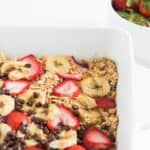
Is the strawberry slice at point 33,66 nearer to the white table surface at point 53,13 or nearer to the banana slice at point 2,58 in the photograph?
the banana slice at point 2,58

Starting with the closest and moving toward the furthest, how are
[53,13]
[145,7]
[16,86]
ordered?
[16,86] → [145,7] → [53,13]

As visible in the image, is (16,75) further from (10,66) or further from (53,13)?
(53,13)

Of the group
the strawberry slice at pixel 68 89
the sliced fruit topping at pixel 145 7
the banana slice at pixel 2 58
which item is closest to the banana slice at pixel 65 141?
the strawberry slice at pixel 68 89

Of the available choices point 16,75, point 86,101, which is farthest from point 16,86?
point 86,101

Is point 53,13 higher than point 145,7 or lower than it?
lower

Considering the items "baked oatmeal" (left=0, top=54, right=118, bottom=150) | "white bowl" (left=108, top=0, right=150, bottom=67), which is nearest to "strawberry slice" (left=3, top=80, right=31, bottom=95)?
"baked oatmeal" (left=0, top=54, right=118, bottom=150)

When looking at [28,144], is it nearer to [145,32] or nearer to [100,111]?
[100,111]
